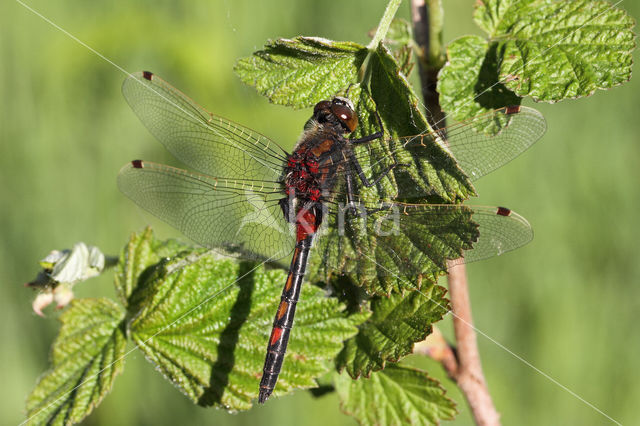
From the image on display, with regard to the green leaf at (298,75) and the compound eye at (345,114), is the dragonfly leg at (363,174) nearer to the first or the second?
the compound eye at (345,114)

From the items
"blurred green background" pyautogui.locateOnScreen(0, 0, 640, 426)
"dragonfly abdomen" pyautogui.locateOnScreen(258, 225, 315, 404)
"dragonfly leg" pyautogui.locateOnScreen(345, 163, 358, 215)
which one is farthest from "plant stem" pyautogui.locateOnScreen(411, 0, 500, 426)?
"blurred green background" pyautogui.locateOnScreen(0, 0, 640, 426)

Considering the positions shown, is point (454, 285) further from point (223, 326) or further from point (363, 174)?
point (223, 326)

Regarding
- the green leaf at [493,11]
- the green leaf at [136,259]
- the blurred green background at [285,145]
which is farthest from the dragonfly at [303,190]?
the blurred green background at [285,145]

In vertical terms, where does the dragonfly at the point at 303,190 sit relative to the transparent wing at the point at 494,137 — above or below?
below

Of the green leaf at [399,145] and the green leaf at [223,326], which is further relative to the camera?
the green leaf at [223,326]

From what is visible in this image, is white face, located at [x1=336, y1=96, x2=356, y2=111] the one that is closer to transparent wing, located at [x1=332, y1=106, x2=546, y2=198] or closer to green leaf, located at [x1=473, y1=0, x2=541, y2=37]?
transparent wing, located at [x1=332, y1=106, x2=546, y2=198]

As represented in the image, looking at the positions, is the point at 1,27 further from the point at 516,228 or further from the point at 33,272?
the point at 516,228
